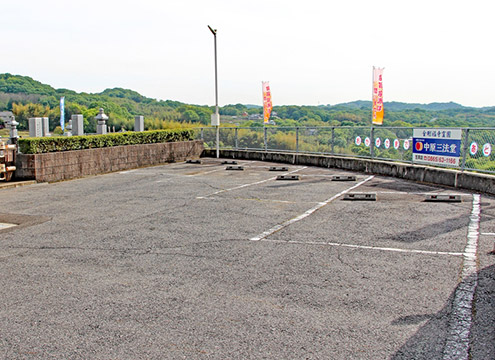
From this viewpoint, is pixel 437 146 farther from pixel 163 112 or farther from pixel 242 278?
pixel 163 112

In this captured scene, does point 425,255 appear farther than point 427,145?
No

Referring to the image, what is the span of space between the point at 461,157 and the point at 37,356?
11.4m

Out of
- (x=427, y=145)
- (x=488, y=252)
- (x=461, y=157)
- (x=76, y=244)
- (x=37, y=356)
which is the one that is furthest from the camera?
(x=427, y=145)

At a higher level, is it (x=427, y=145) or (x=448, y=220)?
(x=427, y=145)

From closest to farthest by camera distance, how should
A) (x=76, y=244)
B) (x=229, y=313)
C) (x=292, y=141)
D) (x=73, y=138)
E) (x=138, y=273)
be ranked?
(x=229, y=313), (x=138, y=273), (x=76, y=244), (x=73, y=138), (x=292, y=141)

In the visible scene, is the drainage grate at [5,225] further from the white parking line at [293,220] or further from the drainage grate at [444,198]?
the drainage grate at [444,198]

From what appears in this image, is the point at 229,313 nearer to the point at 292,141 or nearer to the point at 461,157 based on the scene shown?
the point at 461,157

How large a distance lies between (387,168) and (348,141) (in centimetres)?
273

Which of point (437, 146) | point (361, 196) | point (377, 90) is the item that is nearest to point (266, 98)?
point (377, 90)

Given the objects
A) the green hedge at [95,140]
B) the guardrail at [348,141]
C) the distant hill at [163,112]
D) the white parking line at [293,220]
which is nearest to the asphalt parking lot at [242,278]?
the white parking line at [293,220]

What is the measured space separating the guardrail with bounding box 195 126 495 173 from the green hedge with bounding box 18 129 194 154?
2.25m

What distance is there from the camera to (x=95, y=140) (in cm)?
1789

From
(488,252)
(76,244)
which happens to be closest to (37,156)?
(76,244)

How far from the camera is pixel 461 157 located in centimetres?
1303
